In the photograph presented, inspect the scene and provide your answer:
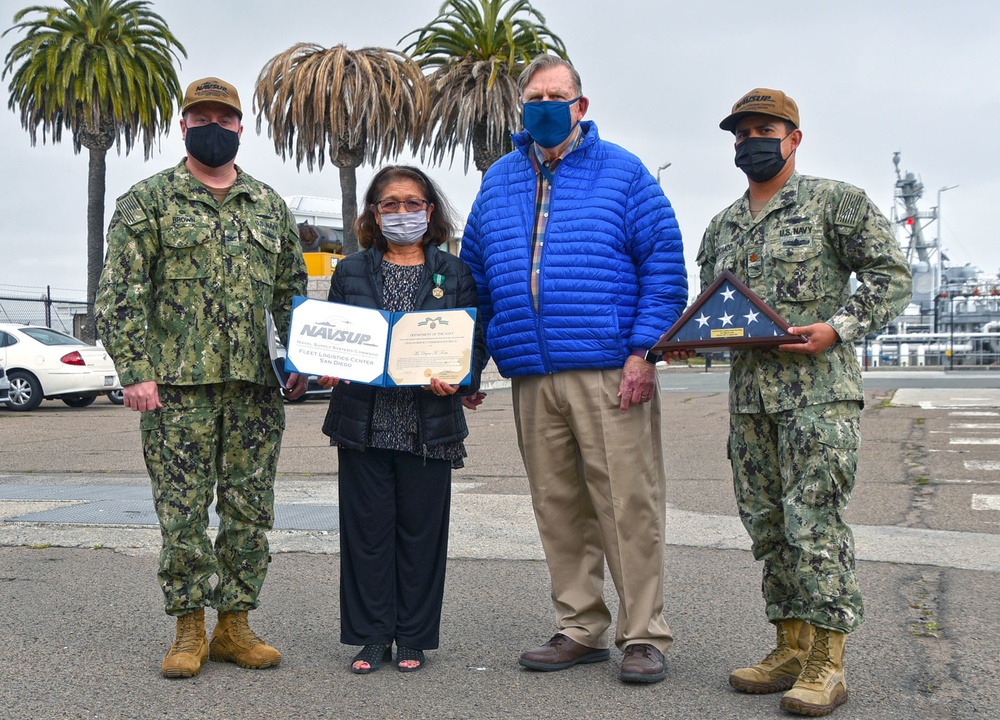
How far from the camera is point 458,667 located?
4324 mm

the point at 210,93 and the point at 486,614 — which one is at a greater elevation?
the point at 210,93

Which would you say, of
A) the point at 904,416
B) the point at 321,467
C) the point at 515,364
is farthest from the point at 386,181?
the point at 904,416

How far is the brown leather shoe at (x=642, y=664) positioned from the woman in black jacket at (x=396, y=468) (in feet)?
2.56

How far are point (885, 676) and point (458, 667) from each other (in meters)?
1.61

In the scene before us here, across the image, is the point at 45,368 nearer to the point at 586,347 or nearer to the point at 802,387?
the point at 586,347

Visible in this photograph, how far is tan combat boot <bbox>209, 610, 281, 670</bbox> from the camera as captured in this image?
14.2ft

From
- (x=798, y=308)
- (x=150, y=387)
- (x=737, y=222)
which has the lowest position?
(x=150, y=387)

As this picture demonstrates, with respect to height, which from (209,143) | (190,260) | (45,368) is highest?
(209,143)

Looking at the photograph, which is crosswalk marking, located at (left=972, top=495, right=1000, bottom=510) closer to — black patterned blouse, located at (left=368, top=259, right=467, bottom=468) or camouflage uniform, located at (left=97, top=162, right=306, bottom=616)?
black patterned blouse, located at (left=368, top=259, right=467, bottom=468)

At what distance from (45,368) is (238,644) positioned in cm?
1572

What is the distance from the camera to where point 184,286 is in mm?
4379

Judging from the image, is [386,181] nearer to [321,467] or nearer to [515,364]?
[515,364]

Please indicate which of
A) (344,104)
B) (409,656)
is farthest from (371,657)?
(344,104)

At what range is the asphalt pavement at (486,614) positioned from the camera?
12.7ft
